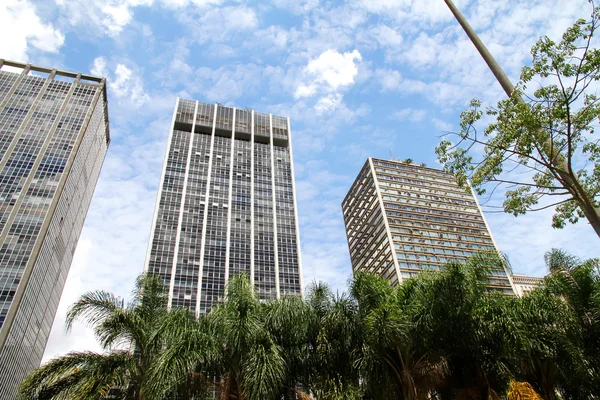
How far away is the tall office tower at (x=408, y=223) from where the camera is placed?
63344 millimetres

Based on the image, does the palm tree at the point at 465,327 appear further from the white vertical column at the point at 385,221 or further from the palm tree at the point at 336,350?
the white vertical column at the point at 385,221

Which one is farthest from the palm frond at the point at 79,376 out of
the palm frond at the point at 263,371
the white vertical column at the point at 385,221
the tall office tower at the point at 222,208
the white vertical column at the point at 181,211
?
the white vertical column at the point at 385,221

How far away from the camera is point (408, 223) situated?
218 feet

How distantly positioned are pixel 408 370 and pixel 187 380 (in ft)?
22.5

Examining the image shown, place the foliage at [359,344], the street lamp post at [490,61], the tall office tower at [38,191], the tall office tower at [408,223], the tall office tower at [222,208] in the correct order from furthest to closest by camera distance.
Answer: the tall office tower at [408,223]
the tall office tower at [222,208]
the tall office tower at [38,191]
the foliage at [359,344]
the street lamp post at [490,61]

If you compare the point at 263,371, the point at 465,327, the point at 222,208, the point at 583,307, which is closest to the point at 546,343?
the point at 583,307

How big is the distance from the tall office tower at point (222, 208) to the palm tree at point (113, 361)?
1558 inches

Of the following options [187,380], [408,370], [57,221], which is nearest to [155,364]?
[187,380]

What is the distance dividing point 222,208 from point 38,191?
2867 centimetres

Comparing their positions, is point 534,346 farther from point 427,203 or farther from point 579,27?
point 427,203

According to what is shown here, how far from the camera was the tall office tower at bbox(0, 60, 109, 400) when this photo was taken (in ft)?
181

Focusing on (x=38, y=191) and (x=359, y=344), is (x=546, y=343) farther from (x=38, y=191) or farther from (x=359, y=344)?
(x=38, y=191)

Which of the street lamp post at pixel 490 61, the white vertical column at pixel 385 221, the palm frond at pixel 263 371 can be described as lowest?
the palm frond at pixel 263 371

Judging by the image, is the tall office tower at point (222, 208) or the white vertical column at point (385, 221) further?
the white vertical column at point (385, 221)
